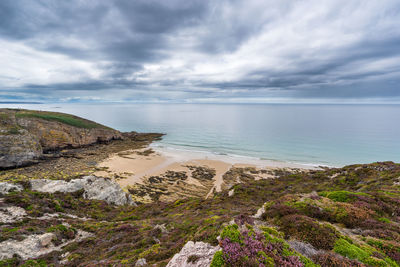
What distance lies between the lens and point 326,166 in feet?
141

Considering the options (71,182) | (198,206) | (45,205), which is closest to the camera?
(45,205)

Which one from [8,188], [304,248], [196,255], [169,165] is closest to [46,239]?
[8,188]

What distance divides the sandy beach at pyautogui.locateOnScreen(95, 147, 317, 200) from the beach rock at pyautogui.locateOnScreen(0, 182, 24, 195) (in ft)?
48.3

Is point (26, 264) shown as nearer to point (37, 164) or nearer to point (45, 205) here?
point (45, 205)

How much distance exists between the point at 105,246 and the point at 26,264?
12.6 feet

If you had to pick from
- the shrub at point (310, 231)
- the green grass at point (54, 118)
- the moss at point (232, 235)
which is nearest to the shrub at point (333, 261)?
the shrub at point (310, 231)

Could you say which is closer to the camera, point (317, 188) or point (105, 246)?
point (105, 246)

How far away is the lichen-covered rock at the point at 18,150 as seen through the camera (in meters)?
37.2

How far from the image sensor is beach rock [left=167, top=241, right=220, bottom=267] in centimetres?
532

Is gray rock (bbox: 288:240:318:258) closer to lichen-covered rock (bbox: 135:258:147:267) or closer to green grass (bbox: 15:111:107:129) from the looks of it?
lichen-covered rock (bbox: 135:258:147:267)

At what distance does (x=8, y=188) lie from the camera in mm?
17344

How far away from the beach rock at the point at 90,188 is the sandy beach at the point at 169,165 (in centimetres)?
794

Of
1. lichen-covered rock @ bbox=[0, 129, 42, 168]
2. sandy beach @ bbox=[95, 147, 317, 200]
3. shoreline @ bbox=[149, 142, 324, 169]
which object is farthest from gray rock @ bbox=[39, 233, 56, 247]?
lichen-covered rock @ bbox=[0, 129, 42, 168]

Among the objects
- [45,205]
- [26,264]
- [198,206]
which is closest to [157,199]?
[198,206]
